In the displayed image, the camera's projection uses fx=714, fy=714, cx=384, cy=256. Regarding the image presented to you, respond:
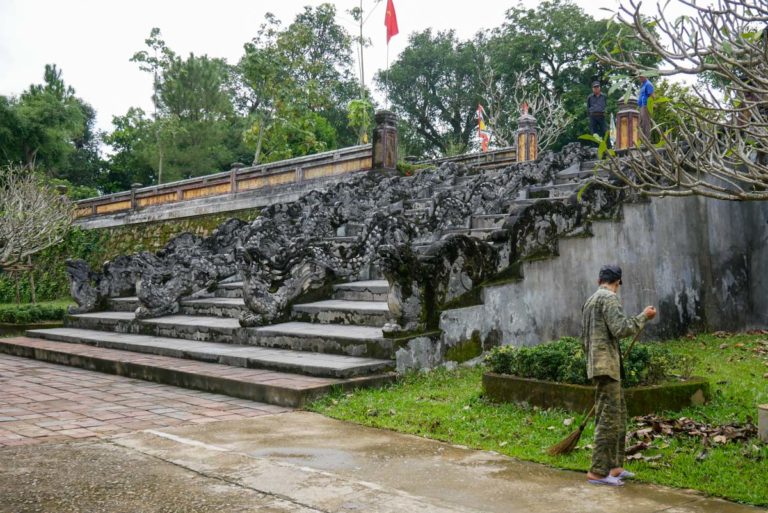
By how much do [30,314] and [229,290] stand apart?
5.34 m

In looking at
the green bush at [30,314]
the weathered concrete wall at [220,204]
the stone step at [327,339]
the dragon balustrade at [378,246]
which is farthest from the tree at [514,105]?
the stone step at [327,339]

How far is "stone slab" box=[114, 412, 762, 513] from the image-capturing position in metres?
3.88

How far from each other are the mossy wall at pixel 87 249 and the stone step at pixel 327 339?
1135 centimetres

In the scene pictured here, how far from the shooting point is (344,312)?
8953 mm

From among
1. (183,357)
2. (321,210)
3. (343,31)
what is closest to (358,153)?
(321,210)

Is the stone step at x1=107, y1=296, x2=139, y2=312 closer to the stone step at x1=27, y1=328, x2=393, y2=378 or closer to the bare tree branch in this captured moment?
the stone step at x1=27, y1=328, x2=393, y2=378

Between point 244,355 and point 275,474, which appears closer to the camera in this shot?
point 275,474

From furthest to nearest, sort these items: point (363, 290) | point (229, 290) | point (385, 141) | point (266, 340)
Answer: point (385, 141) < point (229, 290) < point (363, 290) < point (266, 340)

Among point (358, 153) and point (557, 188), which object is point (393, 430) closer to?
point (557, 188)

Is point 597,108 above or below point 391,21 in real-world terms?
below

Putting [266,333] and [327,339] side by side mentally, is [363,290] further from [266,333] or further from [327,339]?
[327,339]

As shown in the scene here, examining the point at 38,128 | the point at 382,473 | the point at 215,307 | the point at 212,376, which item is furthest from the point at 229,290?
the point at 38,128

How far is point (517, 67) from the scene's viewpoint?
37.7 metres

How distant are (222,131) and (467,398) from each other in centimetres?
3561
